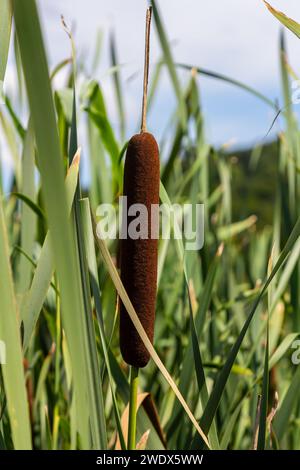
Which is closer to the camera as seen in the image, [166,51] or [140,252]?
[140,252]

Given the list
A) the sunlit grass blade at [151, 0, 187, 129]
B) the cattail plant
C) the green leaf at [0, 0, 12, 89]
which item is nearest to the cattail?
the cattail plant

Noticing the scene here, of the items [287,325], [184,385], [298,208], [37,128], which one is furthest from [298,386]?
[287,325]

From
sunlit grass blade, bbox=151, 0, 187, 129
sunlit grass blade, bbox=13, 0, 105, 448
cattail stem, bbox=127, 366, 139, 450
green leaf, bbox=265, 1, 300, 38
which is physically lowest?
cattail stem, bbox=127, 366, 139, 450

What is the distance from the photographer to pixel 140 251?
1.87ft

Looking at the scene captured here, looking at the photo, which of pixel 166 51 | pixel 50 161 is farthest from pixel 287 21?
pixel 50 161

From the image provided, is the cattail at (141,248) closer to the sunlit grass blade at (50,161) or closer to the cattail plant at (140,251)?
the cattail plant at (140,251)

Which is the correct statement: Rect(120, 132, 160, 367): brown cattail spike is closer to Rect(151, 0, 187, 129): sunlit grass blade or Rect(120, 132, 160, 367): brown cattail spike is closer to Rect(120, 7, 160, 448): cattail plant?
Rect(120, 7, 160, 448): cattail plant

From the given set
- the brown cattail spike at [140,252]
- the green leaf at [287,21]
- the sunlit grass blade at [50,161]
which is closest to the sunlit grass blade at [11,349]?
the sunlit grass blade at [50,161]

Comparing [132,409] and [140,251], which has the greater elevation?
[140,251]

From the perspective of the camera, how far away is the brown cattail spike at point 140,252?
0.55 meters

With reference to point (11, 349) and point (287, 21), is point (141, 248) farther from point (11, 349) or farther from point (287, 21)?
point (287, 21)

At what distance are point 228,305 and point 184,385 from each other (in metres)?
0.40

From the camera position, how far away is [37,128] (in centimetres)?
34

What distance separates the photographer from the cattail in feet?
1.79
